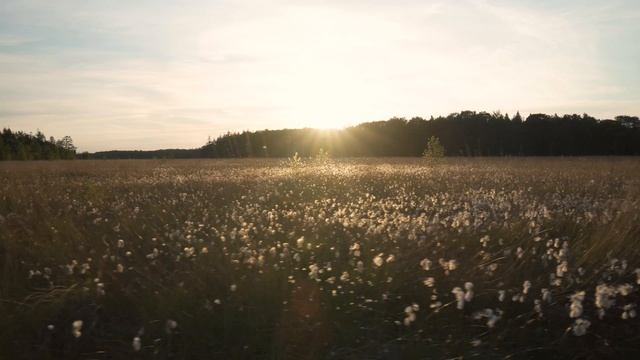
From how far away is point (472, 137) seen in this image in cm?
7850

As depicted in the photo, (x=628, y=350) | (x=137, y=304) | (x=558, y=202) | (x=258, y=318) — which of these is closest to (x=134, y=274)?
(x=137, y=304)

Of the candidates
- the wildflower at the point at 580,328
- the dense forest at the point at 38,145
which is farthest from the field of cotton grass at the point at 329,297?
the dense forest at the point at 38,145

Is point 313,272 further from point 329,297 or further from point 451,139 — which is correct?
point 451,139

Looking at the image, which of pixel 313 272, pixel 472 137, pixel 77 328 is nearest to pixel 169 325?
pixel 77 328

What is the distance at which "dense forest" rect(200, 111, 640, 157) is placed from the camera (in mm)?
66938

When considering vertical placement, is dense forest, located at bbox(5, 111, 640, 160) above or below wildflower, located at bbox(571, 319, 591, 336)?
above

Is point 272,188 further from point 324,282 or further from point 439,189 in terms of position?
point 324,282

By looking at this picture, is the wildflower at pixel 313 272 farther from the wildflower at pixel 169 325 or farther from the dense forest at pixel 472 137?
the dense forest at pixel 472 137

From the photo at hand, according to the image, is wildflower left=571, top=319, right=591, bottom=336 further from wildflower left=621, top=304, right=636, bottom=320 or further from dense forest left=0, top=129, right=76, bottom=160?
dense forest left=0, top=129, right=76, bottom=160

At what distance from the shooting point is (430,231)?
585cm

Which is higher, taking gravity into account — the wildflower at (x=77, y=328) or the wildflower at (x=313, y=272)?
the wildflower at (x=313, y=272)

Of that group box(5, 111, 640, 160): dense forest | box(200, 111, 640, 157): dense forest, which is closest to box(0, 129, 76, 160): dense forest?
box(5, 111, 640, 160): dense forest

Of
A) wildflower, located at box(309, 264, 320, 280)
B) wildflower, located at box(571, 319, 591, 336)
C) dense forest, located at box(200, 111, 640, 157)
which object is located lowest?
wildflower, located at box(571, 319, 591, 336)

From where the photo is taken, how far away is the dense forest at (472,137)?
220 ft
